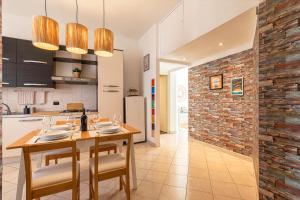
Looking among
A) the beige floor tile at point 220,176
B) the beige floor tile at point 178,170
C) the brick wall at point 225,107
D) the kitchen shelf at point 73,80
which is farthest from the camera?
the kitchen shelf at point 73,80

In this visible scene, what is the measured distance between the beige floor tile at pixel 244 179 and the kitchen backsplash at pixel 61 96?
346cm

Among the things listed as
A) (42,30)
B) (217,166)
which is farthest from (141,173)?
(42,30)

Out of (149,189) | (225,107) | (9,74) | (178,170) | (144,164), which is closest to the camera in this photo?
(149,189)

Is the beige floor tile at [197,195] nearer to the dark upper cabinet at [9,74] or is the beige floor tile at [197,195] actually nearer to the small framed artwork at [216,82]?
the small framed artwork at [216,82]

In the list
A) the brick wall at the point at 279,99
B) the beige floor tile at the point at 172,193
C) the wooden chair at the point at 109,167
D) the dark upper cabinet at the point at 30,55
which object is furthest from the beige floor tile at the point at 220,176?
the dark upper cabinet at the point at 30,55

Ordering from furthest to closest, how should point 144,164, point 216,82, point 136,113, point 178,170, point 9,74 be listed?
point 136,113
point 216,82
point 9,74
point 144,164
point 178,170

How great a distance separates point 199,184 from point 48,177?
187 centimetres

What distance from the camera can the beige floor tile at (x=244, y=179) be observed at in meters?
2.08

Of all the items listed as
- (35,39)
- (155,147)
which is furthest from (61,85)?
(155,147)

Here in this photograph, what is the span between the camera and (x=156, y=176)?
226cm

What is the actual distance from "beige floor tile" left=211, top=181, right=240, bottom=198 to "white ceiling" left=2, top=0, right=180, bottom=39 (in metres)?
3.26

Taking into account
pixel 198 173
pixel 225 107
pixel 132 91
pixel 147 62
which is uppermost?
pixel 147 62

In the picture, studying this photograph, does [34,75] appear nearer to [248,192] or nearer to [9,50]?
[9,50]

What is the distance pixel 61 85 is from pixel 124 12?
2319mm
